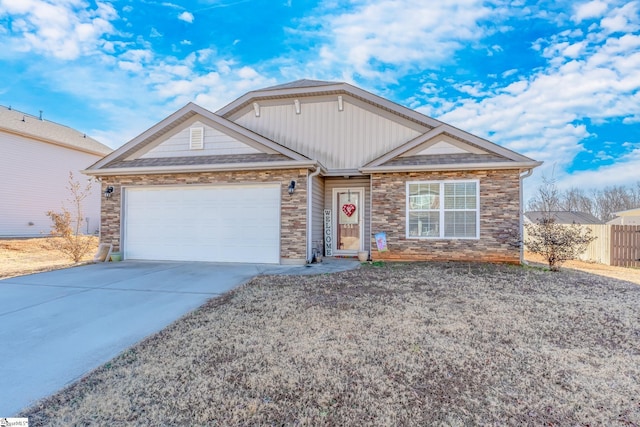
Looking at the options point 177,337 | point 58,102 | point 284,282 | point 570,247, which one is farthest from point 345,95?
point 58,102

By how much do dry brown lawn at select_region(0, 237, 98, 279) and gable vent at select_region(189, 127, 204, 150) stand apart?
4992 millimetres

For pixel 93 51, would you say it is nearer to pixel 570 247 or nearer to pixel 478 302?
pixel 478 302

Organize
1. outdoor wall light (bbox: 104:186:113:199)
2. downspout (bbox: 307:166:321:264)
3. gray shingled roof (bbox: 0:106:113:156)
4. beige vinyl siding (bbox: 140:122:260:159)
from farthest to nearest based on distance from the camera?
gray shingled roof (bbox: 0:106:113:156) < outdoor wall light (bbox: 104:186:113:199) < beige vinyl siding (bbox: 140:122:260:159) < downspout (bbox: 307:166:321:264)

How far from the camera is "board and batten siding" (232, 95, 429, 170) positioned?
10.9 m

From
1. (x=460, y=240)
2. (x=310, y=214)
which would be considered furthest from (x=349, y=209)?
(x=460, y=240)

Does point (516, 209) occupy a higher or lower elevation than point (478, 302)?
higher

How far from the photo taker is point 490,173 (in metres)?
9.38

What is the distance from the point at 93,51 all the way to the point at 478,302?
13.8 metres

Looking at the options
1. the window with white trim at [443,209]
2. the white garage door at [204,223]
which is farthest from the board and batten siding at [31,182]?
the window with white trim at [443,209]

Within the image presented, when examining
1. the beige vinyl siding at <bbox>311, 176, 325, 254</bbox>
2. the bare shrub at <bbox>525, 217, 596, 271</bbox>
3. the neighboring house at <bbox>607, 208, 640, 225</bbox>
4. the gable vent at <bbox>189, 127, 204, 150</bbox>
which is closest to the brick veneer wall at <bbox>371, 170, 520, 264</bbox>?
the bare shrub at <bbox>525, 217, 596, 271</bbox>

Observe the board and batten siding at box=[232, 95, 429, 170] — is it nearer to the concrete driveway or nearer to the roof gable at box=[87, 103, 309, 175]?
the roof gable at box=[87, 103, 309, 175]

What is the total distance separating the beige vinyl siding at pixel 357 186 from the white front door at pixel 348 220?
106mm

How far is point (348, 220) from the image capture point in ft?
37.0

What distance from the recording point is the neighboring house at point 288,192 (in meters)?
9.25
